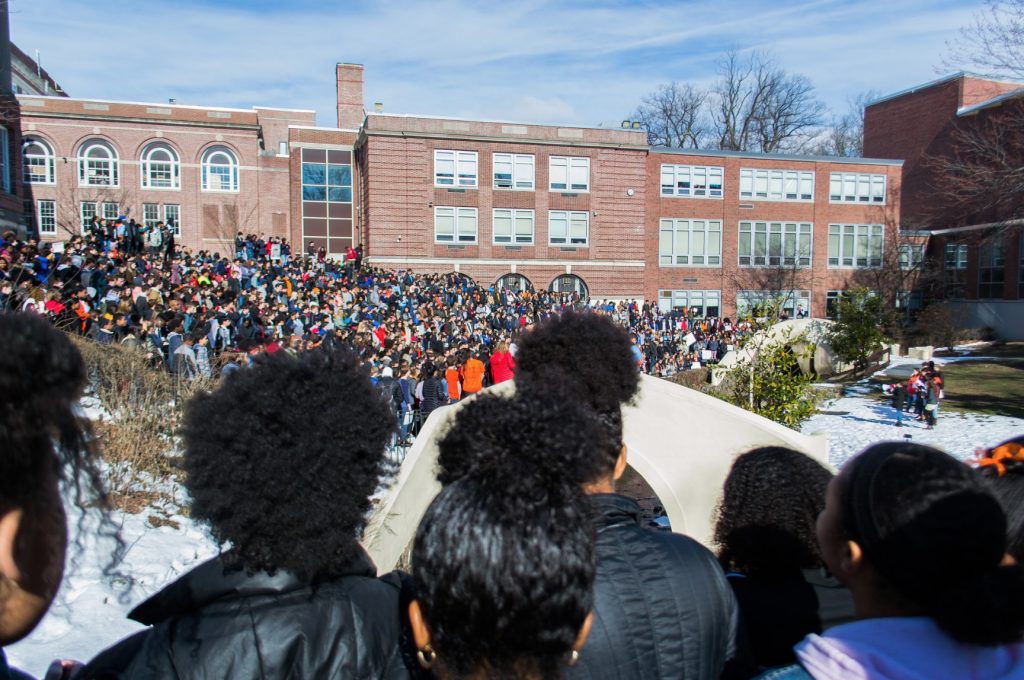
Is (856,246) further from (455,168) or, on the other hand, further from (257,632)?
(257,632)

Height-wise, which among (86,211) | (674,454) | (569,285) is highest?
(86,211)

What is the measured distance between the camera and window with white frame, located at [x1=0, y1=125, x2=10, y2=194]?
25.5 metres

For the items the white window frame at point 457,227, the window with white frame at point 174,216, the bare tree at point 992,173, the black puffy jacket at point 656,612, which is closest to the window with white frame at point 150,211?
the window with white frame at point 174,216

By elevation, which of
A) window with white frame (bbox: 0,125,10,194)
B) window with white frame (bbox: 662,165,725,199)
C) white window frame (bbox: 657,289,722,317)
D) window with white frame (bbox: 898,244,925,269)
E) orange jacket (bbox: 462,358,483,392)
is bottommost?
orange jacket (bbox: 462,358,483,392)

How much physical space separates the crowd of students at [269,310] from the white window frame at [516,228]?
965 centimetres

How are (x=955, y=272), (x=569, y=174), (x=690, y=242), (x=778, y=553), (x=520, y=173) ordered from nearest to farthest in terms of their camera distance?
(x=778, y=553) < (x=520, y=173) < (x=569, y=174) < (x=690, y=242) < (x=955, y=272)

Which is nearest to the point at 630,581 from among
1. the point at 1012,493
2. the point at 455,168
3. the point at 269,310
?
the point at 1012,493

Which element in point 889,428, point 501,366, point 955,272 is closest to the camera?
point 501,366

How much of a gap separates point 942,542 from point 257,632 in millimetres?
1668

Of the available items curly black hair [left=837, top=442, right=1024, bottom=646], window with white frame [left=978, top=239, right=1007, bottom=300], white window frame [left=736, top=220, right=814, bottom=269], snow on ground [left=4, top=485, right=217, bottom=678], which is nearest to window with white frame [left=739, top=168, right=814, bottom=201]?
white window frame [left=736, top=220, right=814, bottom=269]

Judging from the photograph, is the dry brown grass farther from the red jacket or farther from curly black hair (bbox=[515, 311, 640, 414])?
the red jacket

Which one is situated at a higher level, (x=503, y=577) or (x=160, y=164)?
(x=160, y=164)

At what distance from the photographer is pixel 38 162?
122 feet

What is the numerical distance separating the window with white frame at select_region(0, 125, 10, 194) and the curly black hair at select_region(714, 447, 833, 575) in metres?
31.5
